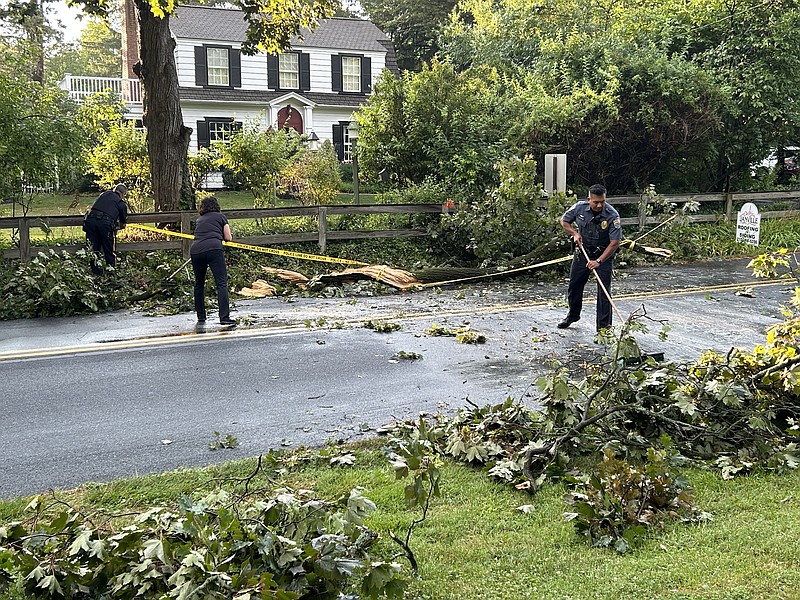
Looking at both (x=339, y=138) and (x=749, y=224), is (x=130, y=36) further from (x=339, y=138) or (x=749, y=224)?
(x=749, y=224)

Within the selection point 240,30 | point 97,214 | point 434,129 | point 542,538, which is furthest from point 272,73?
point 542,538

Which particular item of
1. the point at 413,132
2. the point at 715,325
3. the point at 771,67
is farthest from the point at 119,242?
the point at 771,67

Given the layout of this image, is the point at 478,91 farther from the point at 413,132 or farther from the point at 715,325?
the point at 715,325

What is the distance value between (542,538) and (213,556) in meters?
1.79

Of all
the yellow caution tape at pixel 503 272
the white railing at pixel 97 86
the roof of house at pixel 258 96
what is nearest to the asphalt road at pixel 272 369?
the yellow caution tape at pixel 503 272

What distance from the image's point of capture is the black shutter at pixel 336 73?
35250 millimetres

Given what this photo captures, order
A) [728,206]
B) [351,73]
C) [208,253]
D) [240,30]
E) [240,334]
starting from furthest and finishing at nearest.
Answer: [351,73], [240,30], [728,206], [208,253], [240,334]

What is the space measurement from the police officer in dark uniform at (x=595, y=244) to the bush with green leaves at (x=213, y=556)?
267 inches

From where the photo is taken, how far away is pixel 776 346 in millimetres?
6258

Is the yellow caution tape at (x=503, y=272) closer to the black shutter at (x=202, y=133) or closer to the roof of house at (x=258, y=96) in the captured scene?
the roof of house at (x=258, y=96)

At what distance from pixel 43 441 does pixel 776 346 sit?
222 inches

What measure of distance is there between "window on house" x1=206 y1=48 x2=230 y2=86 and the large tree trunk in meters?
18.1

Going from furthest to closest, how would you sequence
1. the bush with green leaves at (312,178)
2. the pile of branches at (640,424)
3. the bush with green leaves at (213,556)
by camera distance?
the bush with green leaves at (312,178) < the pile of branches at (640,424) < the bush with green leaves at (213,556)

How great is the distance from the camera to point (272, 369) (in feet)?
27.6
